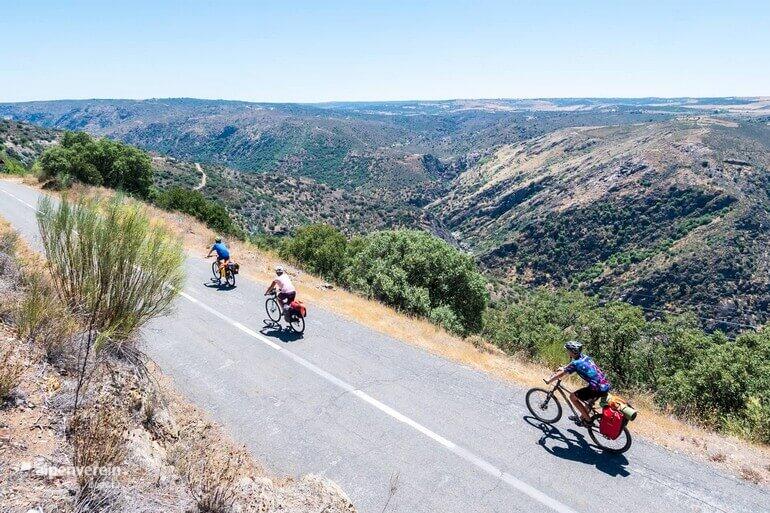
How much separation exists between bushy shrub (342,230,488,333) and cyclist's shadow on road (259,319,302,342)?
8593mm

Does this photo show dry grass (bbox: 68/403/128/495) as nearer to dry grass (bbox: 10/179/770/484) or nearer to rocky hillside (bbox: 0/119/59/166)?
dry grass (bbox: 10/179/770/484)

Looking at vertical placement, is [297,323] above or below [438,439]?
below

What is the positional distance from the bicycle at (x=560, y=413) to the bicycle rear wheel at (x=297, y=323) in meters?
6.24

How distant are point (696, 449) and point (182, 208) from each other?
1474 inches

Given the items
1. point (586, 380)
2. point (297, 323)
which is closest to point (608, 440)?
point (586, 380)

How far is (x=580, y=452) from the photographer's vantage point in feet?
24.3

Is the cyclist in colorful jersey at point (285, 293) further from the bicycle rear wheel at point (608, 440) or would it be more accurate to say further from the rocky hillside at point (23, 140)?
the rocky hillside at point (23, 140)

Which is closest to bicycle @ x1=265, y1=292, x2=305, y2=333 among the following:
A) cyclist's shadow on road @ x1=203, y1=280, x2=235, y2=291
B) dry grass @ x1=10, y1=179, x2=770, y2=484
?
dry grass @ x1=10, y1=179, x2=770, y2=484

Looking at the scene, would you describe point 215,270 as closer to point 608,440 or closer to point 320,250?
point 608,440

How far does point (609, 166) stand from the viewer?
15400 centimetres

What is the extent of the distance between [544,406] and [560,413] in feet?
1.00

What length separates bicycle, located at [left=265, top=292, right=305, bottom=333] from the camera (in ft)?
38.2

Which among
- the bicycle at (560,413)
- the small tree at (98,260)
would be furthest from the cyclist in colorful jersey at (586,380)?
the small tree at (98,260)

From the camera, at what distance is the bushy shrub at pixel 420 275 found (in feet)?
68.8
